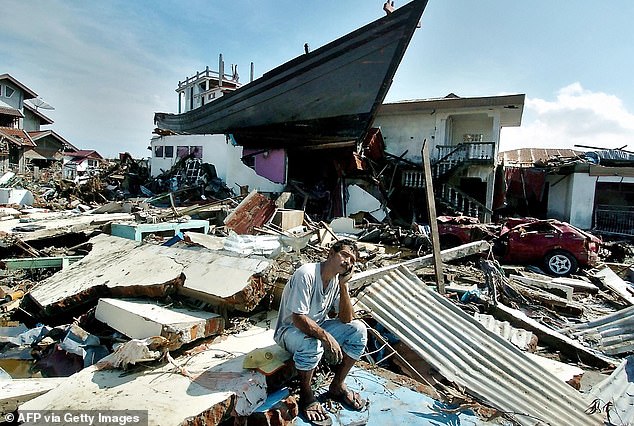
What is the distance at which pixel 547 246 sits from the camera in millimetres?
9031

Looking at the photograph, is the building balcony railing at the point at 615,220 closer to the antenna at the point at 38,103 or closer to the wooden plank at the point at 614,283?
the wooden plank at the point at 614,283

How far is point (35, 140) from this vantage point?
29.3 metres

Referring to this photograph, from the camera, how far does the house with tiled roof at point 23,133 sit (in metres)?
24.8

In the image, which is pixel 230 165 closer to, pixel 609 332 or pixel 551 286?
pixel 551 286

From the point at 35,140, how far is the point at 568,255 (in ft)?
118

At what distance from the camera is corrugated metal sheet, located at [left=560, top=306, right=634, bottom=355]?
4.63m

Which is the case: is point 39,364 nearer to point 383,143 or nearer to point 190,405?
point 190,405

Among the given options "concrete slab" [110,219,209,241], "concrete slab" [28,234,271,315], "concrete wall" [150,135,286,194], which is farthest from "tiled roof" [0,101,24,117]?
"concrete slab" [28,234,271,315]

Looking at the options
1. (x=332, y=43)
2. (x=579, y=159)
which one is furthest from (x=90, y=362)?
(x=579, y=159)

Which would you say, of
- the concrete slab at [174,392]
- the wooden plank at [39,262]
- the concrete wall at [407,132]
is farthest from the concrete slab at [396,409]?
the concrete wall at [407,132]

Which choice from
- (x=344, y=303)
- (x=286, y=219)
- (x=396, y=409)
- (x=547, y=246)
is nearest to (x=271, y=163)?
(x=286, y=219)

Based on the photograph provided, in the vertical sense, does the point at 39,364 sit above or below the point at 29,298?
below

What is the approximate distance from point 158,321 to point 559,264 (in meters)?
9.19

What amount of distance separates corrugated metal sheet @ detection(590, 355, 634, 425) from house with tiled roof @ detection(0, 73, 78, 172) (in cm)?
3099
